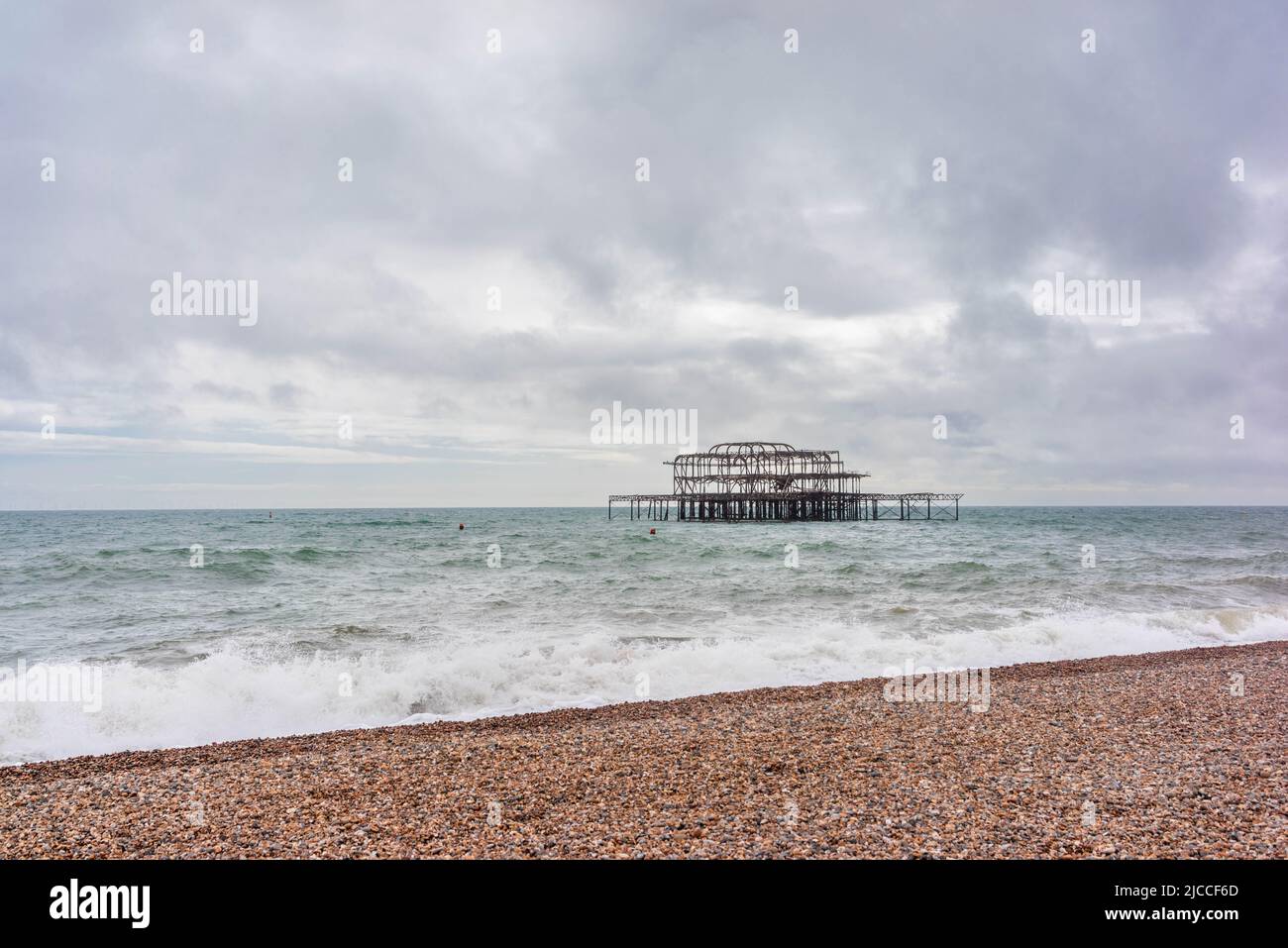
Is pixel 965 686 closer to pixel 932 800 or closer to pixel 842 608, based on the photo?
pixel 932 800

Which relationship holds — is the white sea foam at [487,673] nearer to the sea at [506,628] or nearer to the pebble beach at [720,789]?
the sea at [506,628]

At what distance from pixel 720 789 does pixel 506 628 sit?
10.5m

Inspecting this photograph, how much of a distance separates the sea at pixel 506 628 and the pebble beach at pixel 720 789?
1.98m

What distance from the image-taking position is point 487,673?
1130cm

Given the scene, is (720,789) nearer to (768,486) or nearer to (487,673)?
(487,673)

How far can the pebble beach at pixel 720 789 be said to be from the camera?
4.93 meters

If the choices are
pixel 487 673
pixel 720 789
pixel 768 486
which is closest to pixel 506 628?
pixel 487 673

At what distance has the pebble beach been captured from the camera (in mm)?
4934
